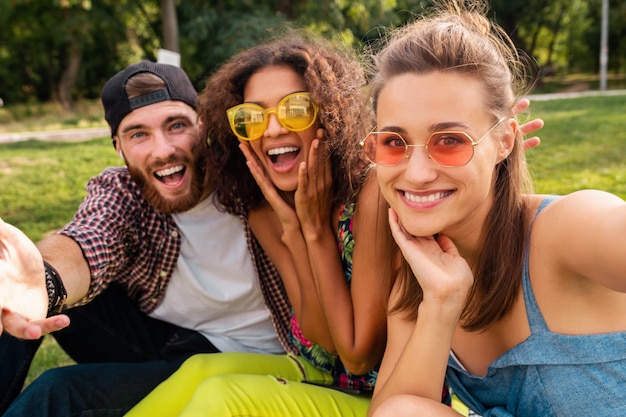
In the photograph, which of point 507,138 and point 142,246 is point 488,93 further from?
point 142,246

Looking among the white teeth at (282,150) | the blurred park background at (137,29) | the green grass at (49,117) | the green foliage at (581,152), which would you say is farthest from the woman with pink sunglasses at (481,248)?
the green grass at (49,117)

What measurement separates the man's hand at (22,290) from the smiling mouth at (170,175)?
0.86 meters

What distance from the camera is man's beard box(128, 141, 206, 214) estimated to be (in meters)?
3.12

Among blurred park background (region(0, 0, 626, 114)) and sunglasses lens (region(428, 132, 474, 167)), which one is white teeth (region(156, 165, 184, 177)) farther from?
blurred park background (region(0, 0, 626, 114))

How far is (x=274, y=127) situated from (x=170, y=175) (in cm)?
70

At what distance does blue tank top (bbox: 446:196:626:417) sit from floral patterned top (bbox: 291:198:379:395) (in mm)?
735

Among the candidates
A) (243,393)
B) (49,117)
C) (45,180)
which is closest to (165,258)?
(243,393)

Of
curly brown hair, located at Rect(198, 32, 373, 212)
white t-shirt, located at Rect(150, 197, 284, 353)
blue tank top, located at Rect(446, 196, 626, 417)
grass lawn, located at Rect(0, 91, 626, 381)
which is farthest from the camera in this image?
grass lawn, located at Rect(0, 91, 626, 381)

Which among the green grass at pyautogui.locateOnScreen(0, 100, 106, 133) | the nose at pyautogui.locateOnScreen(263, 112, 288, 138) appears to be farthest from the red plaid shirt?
the green grass at pyautogui.locateOnScreen(0, 100, 106, 133)

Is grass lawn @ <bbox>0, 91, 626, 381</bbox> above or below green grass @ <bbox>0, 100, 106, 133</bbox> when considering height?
below

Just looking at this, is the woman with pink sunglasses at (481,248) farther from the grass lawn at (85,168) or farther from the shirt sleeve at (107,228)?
the grass lawn at (85,168)

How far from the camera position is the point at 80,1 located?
718 inches

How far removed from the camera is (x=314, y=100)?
2.78 meters

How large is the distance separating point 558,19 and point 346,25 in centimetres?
2139
